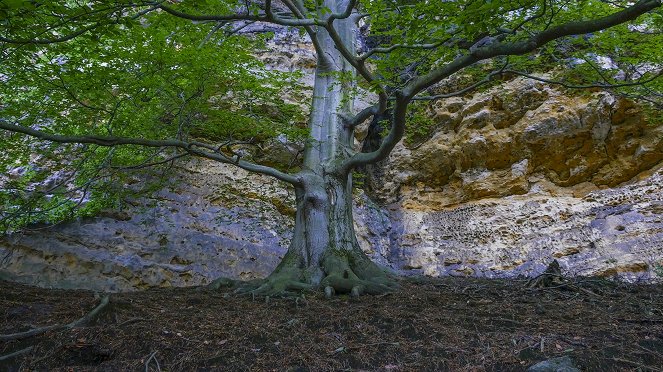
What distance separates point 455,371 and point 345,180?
431 centimetres

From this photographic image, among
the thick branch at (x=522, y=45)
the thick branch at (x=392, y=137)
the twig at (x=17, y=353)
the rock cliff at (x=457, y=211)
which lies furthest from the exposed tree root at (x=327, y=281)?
the rock cliff at (x=457, y=211)

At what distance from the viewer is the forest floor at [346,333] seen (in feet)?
9.84

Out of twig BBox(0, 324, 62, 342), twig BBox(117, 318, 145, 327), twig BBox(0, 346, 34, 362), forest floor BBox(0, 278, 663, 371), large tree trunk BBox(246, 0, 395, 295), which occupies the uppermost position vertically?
large tree trunk BBox(246, 0, 395, 295)

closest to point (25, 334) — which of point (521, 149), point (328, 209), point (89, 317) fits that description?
point (89, 317)

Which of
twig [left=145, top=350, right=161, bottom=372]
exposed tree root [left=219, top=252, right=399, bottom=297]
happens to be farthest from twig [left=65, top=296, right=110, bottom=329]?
exposed tree root [left=219, top=252, right=399, bottom=297]

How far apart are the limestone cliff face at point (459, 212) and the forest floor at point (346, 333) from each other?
322 cm

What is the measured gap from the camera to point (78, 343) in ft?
10.5

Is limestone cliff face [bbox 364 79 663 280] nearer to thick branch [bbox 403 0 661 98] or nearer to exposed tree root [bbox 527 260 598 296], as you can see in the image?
exposed tree root [bbox 527 260 598 296]

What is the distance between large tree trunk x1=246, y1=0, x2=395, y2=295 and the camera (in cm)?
576

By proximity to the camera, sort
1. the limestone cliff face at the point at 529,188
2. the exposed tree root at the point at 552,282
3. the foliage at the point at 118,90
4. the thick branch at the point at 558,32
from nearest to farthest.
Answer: the thick branch at the point at 558,32 → the exposed tree root at the point at 552,282 → the foliage at the point at 118,90 → the limestone cliff face at the point at 529,188

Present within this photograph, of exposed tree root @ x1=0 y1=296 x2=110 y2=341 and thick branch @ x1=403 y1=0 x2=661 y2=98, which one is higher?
thick branch @ x1=403 y1=0 x2=661 y2=98

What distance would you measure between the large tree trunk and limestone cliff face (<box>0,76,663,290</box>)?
3.23 metres

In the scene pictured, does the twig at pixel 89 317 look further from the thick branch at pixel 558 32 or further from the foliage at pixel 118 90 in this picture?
the thick branch at pixel 558 32

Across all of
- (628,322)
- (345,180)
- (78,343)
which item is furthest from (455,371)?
(345,180)
